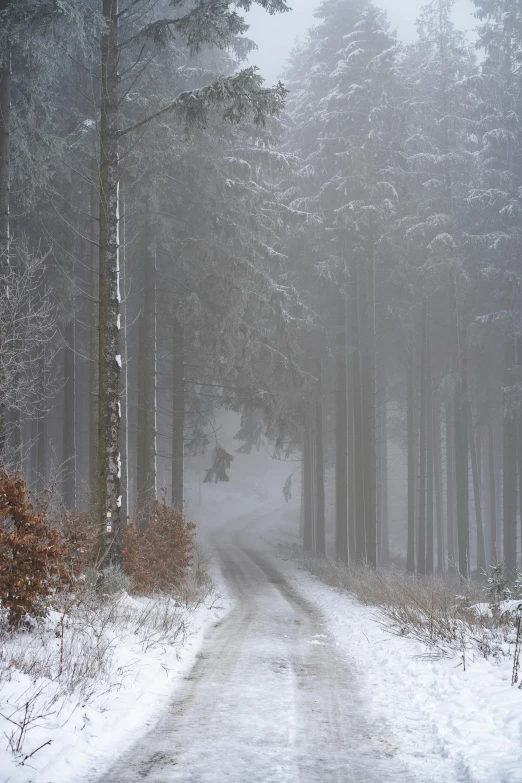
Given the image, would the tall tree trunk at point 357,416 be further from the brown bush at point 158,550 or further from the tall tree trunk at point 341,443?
the brown bush at point 158,550

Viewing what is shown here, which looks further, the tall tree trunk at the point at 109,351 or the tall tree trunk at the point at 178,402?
the tall tree trunk at the point at 178,402

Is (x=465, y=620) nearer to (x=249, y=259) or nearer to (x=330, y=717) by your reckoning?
(x=330, y=717)

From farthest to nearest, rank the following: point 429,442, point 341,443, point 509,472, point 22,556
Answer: point 429,442, point 341,443, point 509,472, point 22,556

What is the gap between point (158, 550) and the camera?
546 inches

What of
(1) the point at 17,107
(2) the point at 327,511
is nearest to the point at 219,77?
(1) the point at 17,107

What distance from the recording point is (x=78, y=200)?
18062mm

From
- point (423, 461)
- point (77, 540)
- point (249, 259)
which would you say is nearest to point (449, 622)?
point (77, 540)

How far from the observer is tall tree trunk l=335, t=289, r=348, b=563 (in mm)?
22641

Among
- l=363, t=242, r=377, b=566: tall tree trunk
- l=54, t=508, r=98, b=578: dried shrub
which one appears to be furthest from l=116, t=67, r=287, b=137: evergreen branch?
l=363, t=242, r=377, b=566: tall tree trunk

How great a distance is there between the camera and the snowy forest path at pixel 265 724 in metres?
4.50

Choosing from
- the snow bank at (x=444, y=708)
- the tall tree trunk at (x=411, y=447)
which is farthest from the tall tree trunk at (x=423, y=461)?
the snow bank at (x=444, y=708)

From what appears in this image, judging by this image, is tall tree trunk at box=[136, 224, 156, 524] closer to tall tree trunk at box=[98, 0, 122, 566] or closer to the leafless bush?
tall tree trunk at box=[98, 0, 122, 566]

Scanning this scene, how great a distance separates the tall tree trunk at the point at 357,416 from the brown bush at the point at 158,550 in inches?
369

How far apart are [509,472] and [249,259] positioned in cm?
1171
